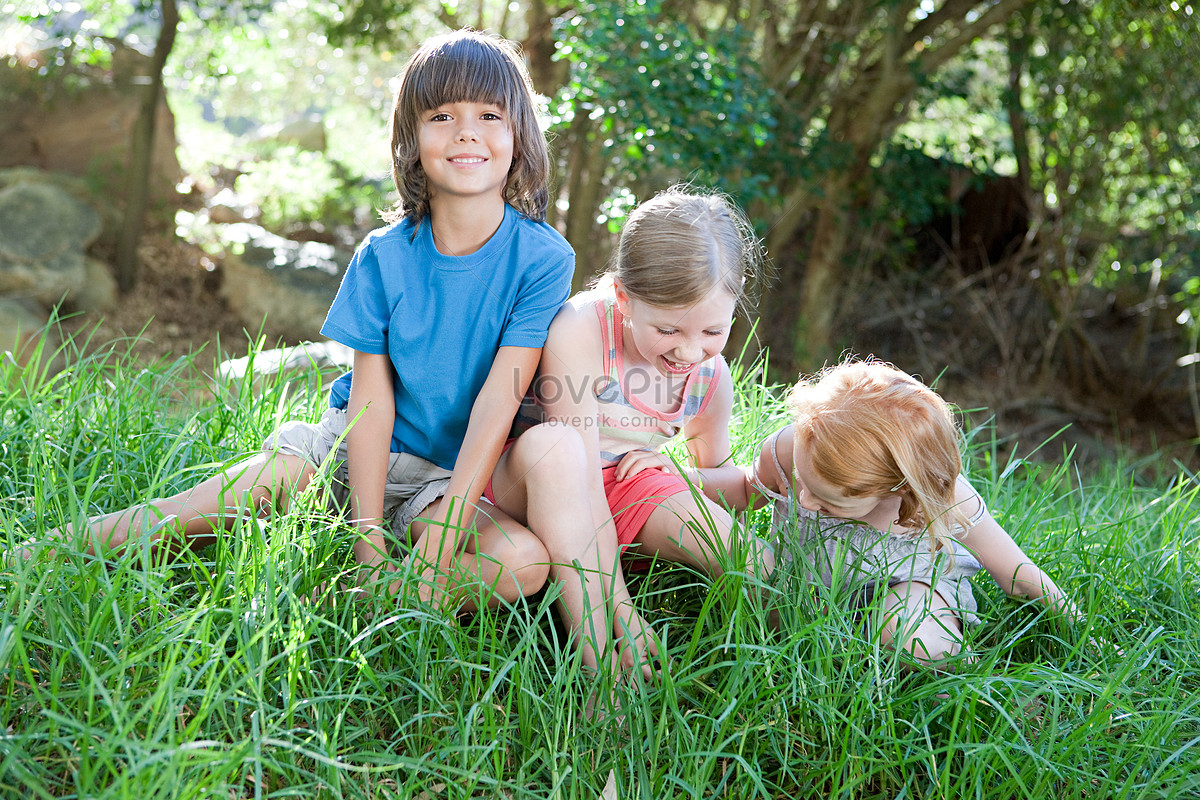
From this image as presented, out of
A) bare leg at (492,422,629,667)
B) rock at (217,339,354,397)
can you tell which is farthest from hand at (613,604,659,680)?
rock at (217,339,354,397)

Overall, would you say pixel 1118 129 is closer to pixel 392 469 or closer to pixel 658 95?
pixel 658 95

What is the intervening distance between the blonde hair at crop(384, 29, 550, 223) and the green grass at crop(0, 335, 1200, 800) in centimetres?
73

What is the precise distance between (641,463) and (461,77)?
86 centimetres

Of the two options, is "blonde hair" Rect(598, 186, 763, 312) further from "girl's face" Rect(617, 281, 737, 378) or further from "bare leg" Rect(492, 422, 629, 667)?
"bare leg" Rect(492, 422, 629, 667)

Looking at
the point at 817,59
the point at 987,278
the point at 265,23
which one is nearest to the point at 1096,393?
the point at 987,278

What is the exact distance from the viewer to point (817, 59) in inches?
201

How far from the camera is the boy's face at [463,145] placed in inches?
69.9

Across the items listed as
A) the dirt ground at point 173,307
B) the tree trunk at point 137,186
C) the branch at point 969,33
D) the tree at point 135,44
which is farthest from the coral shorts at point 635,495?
the tree trunk at point 137,186

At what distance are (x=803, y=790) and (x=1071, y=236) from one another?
490cm

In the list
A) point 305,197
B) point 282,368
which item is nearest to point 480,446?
point 282,368

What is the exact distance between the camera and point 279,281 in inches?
233

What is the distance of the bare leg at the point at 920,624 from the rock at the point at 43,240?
5.79 meters

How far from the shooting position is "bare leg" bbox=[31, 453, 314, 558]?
1.59 m

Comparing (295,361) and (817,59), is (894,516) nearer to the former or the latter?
(295,361)
